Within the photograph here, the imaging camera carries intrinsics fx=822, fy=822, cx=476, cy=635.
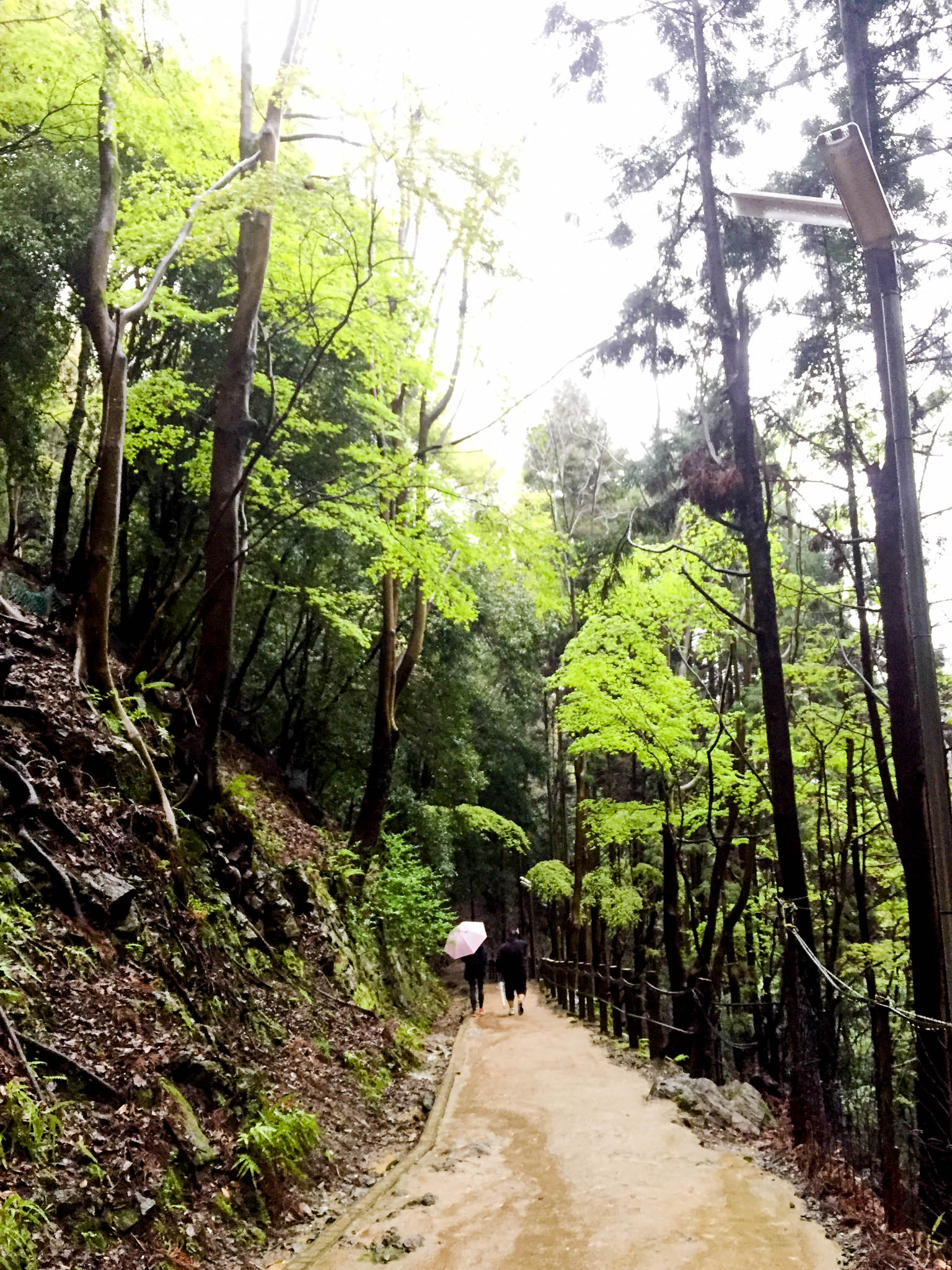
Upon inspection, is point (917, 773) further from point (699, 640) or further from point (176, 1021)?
point (699, 640)

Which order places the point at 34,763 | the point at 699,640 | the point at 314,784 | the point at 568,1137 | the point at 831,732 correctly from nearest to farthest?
1. the point at 34,763
2. the point at 568,1137
3. the point at 831,732
4. the point at 699,640
5. the point at 314,784

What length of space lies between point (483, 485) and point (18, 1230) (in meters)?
14.2

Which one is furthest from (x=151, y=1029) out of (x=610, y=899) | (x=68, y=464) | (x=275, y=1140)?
(x=610, y=899)

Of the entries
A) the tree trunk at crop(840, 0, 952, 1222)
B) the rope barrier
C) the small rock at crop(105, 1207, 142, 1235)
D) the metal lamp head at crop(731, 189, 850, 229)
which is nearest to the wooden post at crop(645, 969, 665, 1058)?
the tree trunk at crop(840, 0, 952, 1222)

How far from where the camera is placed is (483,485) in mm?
16281

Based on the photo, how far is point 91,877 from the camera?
5.69 m

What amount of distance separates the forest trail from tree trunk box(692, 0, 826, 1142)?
4.19ft

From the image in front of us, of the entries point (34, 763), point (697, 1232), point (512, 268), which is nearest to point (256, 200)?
point (512, 268)

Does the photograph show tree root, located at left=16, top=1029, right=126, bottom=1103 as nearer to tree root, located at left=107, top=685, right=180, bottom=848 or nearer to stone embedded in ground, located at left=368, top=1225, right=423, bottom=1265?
stone embedded in ground, located at left=368, top=1225, right=423, bottom=1265

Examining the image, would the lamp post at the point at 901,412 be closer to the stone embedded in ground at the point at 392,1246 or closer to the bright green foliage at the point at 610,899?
the stone embedded in ground at the point at 392,1246

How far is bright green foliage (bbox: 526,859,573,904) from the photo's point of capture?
20562 millimetres

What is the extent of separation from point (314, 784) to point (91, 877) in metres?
14.0

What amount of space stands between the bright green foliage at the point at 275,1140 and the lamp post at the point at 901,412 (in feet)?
13.2

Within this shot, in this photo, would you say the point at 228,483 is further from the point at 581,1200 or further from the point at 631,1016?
the point at 631,1016
